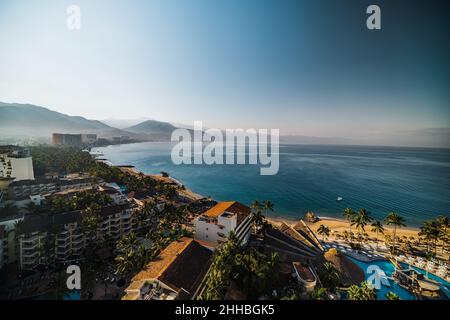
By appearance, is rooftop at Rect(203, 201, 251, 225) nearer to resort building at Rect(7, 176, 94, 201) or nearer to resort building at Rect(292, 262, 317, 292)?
resort building at Rect(292, 262, 317, 292)

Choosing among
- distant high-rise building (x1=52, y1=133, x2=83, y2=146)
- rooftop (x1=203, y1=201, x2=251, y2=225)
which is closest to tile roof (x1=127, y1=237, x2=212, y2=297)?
rooftop (x1=203, y1=201, x2=251, y2=225)

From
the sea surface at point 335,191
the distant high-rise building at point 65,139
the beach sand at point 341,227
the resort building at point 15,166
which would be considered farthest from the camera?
the distant high-rise building at point 65,139

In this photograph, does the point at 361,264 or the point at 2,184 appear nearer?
the point at 361,264

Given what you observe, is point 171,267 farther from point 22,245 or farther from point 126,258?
point 22,245

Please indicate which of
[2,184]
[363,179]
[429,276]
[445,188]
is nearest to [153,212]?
[2,184]

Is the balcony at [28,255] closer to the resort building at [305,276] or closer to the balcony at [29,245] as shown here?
the balcony at [29,245]

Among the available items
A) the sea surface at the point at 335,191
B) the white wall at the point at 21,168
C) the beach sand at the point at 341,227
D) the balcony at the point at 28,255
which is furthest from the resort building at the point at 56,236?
the sea surface at the point at 335,191
